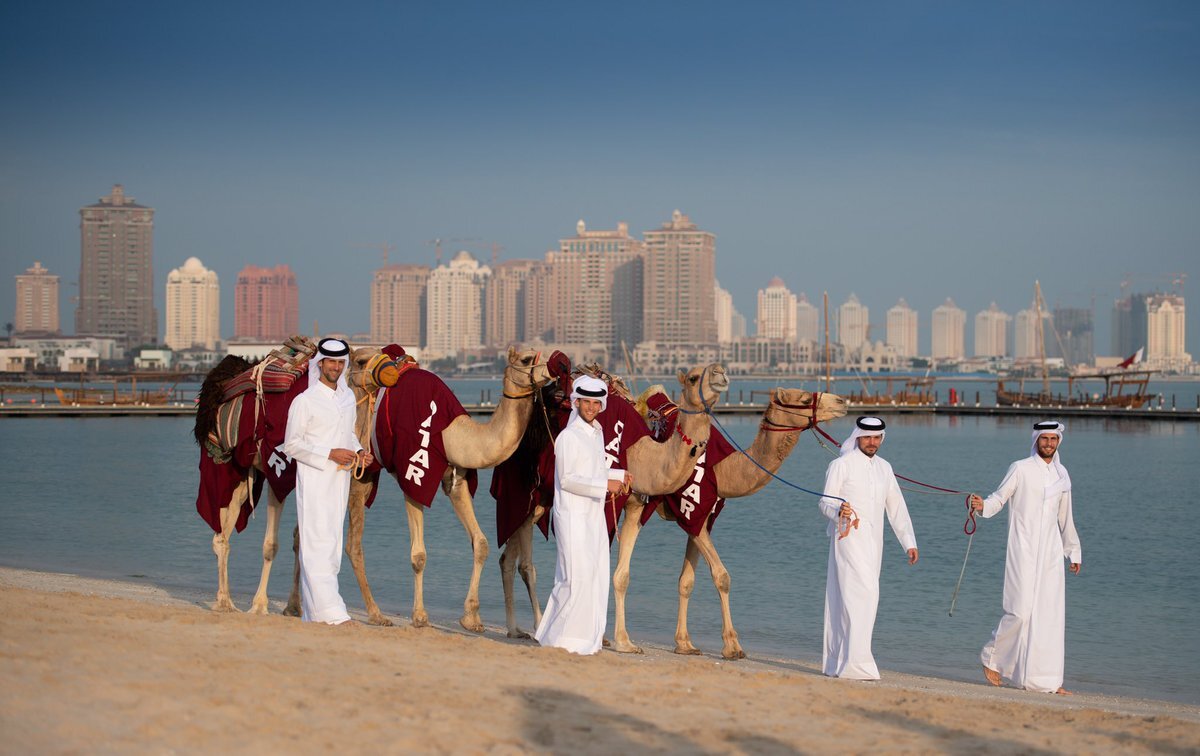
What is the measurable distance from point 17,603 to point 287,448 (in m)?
1.81

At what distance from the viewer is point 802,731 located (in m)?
6.43

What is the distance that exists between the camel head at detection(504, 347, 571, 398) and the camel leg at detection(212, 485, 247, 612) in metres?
2.29

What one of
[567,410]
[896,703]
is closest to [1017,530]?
[896,703]

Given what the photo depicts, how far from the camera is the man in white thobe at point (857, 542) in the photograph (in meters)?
8.68

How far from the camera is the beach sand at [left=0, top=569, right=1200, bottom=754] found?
19.0 feet

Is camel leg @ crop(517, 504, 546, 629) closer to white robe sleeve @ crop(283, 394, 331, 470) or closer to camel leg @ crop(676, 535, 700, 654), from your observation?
camel leg @ crop(676, 535, 700, 654)

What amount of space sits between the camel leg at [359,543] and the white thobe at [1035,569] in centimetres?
414

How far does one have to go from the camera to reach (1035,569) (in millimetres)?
9016

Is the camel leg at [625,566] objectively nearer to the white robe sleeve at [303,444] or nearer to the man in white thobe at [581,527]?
the man in white thobe at [581,527]

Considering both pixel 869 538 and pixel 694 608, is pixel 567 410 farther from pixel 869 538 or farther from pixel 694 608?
pixel 694 608

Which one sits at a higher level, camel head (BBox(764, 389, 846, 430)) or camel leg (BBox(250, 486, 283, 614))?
camel head (BBox(764, 389, 846, 430))

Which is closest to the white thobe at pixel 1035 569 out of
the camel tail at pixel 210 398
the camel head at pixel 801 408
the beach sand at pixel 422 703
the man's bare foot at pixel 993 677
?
the man's bare foot at pixel 993 677

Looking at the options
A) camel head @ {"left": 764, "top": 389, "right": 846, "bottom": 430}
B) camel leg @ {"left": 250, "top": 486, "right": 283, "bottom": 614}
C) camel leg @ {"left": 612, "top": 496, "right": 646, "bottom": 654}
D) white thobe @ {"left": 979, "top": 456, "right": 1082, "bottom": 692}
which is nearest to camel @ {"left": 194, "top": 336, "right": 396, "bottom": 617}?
camel leg @ {"left": 250, "top": 486, "right": 283, "bottom": 614}

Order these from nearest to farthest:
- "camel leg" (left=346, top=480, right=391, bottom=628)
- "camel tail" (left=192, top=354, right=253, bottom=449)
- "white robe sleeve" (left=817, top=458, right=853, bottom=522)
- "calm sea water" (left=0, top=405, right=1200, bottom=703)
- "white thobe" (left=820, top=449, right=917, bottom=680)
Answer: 1. "white thobe" (left=820, top=449, right=917, bottom=680)
2. "white robe sleeve" (left=817, top=458, right=853, bottom=522)
3. "camel leg" (left=346, top=480, right=391, bottom=628)
4. "camel tail" (left=192, top=354, right=253, bottom=449)
5. "calm sea water" (left=0, top=405, right=1200, bottom=703)
